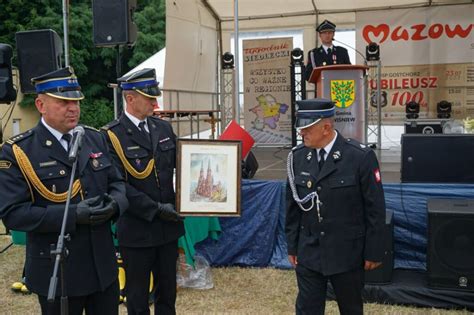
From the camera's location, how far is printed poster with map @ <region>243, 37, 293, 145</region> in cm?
1056

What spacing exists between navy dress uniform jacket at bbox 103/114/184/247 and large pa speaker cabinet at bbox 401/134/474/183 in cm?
245

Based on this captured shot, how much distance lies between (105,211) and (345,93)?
4.11 metres

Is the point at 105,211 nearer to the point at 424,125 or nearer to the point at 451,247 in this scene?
the point at 451,247

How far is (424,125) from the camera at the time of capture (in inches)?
344

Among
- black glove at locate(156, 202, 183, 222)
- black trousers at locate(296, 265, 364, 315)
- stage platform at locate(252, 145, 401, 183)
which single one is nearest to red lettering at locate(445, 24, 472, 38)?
stage platform at locate(252, 145, 401, 183)

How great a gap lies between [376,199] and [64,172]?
1675 mm

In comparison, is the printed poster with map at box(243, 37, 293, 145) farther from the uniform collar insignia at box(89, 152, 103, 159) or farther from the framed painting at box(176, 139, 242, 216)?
the uniform collar insignia at box(89, 152, 103, 159)

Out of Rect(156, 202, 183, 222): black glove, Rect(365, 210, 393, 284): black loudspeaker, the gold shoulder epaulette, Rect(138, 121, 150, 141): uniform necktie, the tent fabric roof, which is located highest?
the tent fabric roof

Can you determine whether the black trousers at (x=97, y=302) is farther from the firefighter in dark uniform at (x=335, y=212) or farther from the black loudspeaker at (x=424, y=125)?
the black loudspeaker at (x=424, y=125)

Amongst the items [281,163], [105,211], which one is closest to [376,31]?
[281,163]

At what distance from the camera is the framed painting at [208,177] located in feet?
13.5

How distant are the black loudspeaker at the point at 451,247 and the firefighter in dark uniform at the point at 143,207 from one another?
2262 mm

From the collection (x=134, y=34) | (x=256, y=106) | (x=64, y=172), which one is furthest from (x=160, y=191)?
(x=256, y=106)

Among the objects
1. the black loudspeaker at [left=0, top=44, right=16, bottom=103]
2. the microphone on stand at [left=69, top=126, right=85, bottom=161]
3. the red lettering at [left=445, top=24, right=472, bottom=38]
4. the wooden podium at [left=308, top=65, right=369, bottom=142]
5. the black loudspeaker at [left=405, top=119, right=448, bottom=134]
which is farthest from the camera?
the red lettering at [left=445, top=24, right=472, bottom=38]
